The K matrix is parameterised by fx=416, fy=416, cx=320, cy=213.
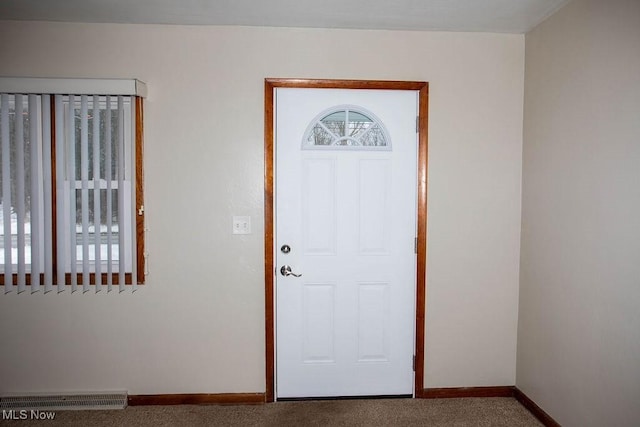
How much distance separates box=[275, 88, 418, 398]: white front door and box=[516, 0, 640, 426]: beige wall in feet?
2.51

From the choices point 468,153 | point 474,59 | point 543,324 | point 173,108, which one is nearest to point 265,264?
point 173,108

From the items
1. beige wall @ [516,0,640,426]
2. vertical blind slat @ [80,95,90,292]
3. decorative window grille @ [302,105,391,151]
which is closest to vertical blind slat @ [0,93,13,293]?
vertical blind slat @ [80,95,90,292]

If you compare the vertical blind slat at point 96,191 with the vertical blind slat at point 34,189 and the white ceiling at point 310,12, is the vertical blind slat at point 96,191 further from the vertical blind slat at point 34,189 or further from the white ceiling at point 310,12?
the white ceiling at point 310,12

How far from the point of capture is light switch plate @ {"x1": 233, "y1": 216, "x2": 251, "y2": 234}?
108 inches

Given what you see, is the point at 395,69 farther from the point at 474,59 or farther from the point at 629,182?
the point at 629,182

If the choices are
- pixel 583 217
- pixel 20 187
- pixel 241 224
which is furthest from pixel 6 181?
pixel 583 217

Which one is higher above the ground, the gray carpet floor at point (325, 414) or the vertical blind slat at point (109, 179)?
the vertical blind slat at point (109, 179)

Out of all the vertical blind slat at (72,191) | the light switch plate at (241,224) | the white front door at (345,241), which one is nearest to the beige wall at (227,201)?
the light switch plate at (241,224)

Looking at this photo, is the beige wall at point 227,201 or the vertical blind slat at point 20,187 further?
the beige wall at point 227,201

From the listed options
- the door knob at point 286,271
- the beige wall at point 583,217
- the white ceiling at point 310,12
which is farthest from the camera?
the door knob at point 286,271

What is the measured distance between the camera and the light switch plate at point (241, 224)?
274cm

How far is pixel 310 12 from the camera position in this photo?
2465 mm

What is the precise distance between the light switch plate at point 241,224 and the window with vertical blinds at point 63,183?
62cm

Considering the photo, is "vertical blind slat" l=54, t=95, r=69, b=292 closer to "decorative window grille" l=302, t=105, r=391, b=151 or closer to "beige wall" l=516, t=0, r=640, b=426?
"decorative window grille" l=302, t=105, r=391, b=151
